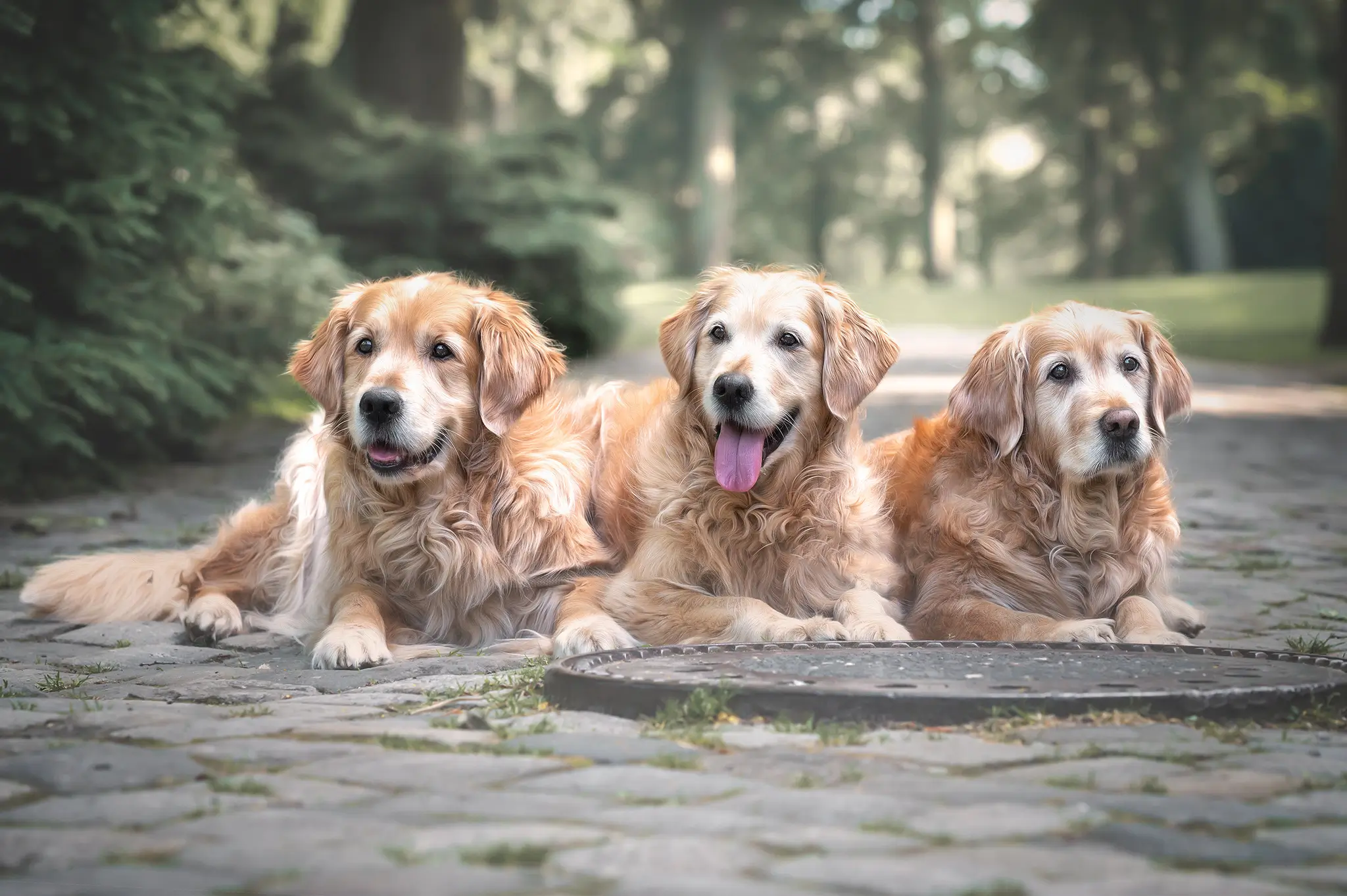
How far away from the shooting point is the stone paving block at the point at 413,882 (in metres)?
2.60

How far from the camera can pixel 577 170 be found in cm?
1761

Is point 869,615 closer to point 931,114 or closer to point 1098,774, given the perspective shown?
point 1098,774

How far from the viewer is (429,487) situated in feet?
18.4

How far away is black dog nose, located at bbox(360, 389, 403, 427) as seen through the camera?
5250 millimetres

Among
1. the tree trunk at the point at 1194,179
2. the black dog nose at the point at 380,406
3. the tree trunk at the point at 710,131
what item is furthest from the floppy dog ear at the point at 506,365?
the tree trunk at the point at 710,131

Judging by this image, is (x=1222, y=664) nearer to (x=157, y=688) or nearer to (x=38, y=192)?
(x=157, y=688)

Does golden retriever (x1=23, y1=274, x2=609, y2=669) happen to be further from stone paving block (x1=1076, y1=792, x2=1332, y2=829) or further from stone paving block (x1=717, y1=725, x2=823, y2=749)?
stone paving block (x1=1076, y1=792, x2=1332, y2=829)

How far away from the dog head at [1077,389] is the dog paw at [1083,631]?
553mm

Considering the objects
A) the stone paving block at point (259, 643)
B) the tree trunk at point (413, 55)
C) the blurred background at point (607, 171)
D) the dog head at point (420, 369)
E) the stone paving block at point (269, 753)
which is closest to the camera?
the stone paving block at point (269, 753)

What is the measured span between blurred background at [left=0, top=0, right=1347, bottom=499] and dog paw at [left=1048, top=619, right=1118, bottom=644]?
5.65 m

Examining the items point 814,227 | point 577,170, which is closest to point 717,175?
point 814,227

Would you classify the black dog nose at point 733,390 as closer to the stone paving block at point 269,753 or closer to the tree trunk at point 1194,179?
the stone paving block at point 269,753

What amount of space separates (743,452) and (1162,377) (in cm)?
153

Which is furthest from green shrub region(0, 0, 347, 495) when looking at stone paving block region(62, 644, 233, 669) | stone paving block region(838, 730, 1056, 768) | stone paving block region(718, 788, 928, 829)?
stone paving block region(718, 788, 928, 829)
